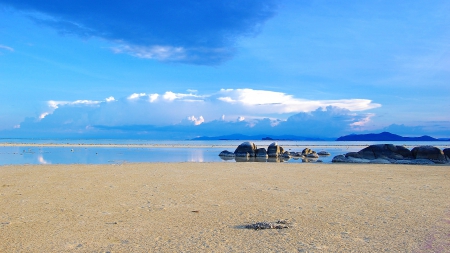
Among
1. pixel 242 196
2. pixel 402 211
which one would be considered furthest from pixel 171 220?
pixel 402 211

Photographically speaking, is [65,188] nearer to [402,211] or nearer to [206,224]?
[206,224]

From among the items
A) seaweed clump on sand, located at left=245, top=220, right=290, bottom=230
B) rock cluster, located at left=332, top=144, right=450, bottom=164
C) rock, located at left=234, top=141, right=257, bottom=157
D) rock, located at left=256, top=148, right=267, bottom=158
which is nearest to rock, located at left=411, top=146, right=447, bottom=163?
rock cluster, located at left=332, top=144, right=450, bottom=164

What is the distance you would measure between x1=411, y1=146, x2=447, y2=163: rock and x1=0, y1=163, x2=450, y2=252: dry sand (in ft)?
79.3

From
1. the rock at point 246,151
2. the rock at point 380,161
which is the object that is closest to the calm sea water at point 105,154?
the rock at point 246,151

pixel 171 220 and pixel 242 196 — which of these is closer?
pixel 171 220

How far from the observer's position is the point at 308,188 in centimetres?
1535

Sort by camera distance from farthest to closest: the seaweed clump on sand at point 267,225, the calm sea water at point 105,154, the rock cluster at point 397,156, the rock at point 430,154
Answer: the calm sea water at point 105,154
the rock at point 430,154
the rock cluster at point 397,156
the seaweed clump on sand at point 267,225

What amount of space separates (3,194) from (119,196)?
4.60m

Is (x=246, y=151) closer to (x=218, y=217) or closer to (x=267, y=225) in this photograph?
(x=218, y=217)

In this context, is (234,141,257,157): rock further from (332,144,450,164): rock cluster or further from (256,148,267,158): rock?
(332,144,450,164): rock cluster

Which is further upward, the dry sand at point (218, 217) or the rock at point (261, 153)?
the rock at point (261, 153)

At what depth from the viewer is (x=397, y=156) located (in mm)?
38281

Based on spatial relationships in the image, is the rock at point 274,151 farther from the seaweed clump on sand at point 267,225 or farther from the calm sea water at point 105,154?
the seaweed clump on sand at point 267,225

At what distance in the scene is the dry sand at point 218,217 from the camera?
7160mm
